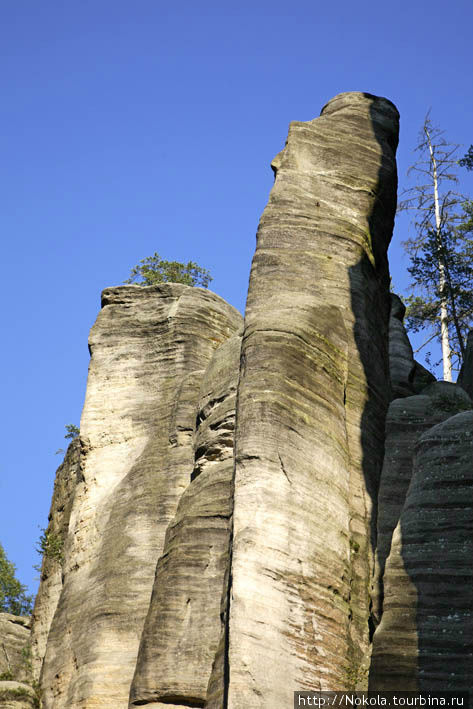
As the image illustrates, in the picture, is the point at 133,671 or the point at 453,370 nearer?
the point at 133,671

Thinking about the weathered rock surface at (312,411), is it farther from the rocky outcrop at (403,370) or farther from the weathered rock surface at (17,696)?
the weathered rock surface at (17,696)

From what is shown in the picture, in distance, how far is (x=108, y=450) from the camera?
2362 cm

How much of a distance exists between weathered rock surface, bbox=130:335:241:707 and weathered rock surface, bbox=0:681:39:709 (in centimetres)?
425

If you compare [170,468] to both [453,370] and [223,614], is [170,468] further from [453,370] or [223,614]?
[453,370]

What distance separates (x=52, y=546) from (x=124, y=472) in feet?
15.0

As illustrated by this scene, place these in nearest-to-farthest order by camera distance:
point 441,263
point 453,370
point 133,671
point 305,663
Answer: point 305,663
point 133,671
point 441,263
point 453,370

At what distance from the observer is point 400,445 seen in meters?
18.4

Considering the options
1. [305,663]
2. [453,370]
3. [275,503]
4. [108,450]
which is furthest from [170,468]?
[453,370]

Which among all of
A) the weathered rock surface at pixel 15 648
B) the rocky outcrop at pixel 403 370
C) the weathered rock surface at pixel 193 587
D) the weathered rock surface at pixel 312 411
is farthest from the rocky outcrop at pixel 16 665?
the rocky outcrop at pixel 403 370

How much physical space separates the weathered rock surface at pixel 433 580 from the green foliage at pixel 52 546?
42.0ft

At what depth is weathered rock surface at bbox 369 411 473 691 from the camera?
13586mm

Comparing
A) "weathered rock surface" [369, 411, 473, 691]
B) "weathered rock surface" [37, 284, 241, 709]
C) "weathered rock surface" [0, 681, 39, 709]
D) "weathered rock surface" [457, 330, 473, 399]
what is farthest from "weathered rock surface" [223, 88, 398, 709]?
"weathered rock surface" [0, 681, 39, 709]

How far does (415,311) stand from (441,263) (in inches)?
188

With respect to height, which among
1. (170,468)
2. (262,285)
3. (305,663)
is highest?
(262,285)
